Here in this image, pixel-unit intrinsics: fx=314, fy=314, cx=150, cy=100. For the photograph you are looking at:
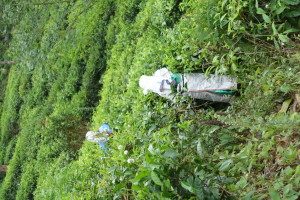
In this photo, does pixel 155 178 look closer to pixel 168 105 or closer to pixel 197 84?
pixel 197 84

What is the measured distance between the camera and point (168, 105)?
440cm

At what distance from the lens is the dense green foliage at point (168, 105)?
254cm

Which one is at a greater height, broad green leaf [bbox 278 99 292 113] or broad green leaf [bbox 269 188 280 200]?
broad green leaf [bbox 278 99 292 113]

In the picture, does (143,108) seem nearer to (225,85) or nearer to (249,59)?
(225,85)

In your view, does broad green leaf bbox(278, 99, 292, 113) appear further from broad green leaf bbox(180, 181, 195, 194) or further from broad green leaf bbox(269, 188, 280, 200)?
broad green leaf bbox(180, 181, 195, 194)

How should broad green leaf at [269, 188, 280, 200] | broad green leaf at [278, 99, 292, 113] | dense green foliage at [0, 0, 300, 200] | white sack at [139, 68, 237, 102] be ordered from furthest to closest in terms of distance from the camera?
white sack at [139, 68, 237, 102]
broad green leaf at [278, 99, 292, 113]
dense green foliage at [0, 0, 300, 200]
broad green leaf at [269, 188, 280, 200]

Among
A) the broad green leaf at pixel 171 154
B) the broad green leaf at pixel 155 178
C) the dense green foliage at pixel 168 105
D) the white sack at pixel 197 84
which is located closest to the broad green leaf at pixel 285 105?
the dense green foliage at pixel 168 105

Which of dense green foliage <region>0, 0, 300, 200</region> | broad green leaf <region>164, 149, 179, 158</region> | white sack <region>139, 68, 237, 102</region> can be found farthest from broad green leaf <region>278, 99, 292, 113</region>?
broad green leaf <region>164, 149, 179, 158</region>

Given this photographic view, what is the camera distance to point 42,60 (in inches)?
248

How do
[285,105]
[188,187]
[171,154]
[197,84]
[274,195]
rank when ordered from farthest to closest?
[197,84] < [285,105] < [171,154] < [188,187] < [274,195]

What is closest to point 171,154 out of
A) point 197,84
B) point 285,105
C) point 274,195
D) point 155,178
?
point 155,178

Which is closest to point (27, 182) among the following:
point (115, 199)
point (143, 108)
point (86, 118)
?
point (86, 118)

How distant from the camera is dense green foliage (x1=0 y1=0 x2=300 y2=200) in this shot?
2545mm

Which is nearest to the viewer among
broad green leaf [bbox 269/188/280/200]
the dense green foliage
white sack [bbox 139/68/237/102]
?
broad green leaf [bbox 269/188/280/200]
